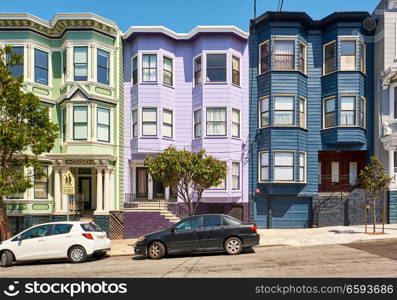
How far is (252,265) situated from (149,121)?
1152 centimetres

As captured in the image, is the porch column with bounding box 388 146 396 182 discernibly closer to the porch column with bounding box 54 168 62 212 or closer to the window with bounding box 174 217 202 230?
the window with bounding box 174 217 202 230

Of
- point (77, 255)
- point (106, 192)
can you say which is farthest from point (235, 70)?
point (77, 255)

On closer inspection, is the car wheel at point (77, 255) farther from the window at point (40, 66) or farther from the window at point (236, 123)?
the window at point (40, 66)

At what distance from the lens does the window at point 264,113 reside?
59.2ft

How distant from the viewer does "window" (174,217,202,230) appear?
10423 mm

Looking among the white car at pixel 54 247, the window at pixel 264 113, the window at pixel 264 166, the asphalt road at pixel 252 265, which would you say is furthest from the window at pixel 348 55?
the white car at pixel 54 247

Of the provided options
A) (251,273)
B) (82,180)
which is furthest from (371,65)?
(82,180)

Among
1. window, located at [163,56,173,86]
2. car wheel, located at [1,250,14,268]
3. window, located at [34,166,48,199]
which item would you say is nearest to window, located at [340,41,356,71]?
window, located at [163,56,173,86]

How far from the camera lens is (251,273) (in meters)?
7.69

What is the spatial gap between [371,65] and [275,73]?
6595mm

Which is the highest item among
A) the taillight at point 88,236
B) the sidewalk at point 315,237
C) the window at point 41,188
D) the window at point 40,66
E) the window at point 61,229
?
the window at point 40,66

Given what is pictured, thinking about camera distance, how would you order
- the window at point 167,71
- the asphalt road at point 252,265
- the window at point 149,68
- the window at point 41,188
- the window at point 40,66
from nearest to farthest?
the asphalt road at point 252,265 → the window at point 41,188 → the window at point 40,66 → the window at point 149,68 → the window at point 167,71

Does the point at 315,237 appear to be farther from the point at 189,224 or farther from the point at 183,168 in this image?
the point at 183,168

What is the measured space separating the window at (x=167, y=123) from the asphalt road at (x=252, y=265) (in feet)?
28.6
